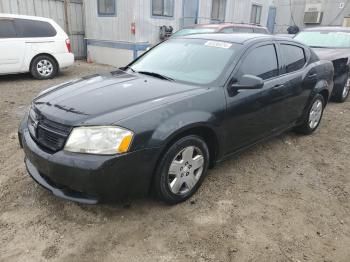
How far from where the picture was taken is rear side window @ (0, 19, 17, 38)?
8039 millimetres

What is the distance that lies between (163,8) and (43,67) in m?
4.73

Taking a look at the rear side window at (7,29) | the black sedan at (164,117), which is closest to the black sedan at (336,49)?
the black sedan at (164,117)

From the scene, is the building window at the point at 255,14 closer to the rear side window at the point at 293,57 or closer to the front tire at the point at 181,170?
the rear side window at the point at 293,57

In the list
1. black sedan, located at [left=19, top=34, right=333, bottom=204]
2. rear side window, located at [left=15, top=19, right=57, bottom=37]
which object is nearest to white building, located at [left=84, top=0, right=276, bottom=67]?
rear side window, located at [left=15, top=19, right=57, bottom=37]

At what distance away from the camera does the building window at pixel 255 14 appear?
611 inches

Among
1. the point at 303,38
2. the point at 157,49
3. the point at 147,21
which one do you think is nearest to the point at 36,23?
the point at 147,21

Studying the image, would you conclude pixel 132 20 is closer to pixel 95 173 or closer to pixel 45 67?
pixel 45 67

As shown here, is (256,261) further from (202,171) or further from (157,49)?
(157,49)

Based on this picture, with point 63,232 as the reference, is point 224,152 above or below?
above

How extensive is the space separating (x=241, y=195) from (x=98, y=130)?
1.70 m

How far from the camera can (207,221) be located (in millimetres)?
3000

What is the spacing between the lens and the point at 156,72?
373 centimetres

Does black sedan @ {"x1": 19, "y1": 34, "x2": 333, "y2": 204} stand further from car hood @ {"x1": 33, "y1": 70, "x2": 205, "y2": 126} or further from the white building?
the white building

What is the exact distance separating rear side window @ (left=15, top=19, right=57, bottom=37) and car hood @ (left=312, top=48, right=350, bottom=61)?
6809 millimetres
